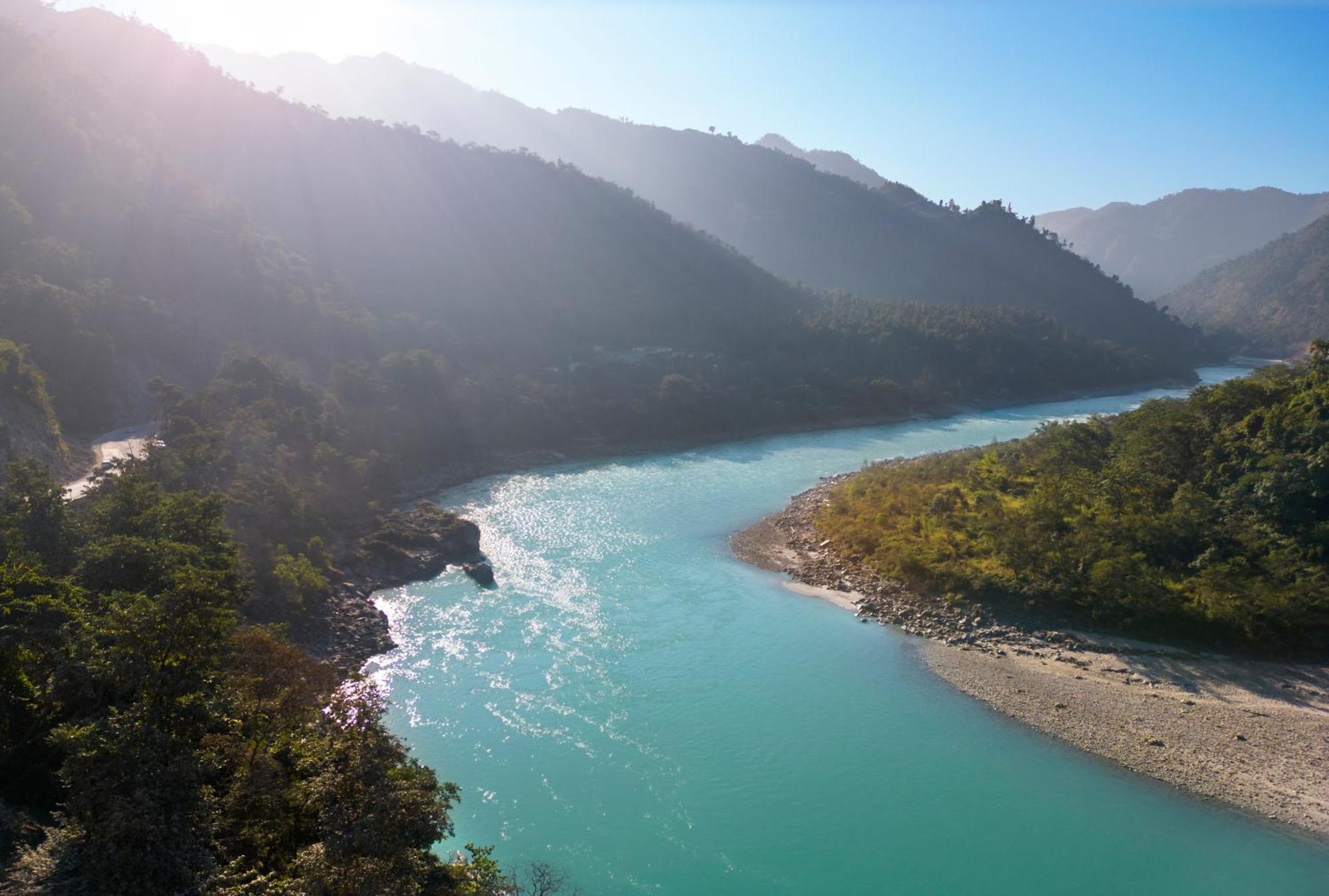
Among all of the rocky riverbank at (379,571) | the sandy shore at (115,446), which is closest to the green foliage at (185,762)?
the rocky riverbank at (379,571)

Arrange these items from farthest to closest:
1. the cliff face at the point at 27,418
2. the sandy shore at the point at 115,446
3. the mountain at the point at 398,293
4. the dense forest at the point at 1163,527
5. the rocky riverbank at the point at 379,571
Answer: the mountain at the point at 398,293, the sandy shore at the point at 115,446, the cliff face at the point at 27,418, the rocky riverbank at the point at 379,571, the dense forest at the point at 1163,527

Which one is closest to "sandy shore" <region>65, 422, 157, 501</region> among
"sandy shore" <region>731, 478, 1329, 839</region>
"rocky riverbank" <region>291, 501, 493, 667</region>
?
"rocky riverbank" <region>291, 501, 493, 667</region>

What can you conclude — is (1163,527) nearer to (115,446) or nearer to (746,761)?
(746,761)

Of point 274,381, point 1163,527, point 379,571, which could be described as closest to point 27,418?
point 274,381

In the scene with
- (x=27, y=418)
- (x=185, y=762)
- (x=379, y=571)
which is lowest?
(x=379, y=571)

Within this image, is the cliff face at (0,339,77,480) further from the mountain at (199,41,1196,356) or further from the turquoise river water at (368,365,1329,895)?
the mountain at (199,41,1196,356)

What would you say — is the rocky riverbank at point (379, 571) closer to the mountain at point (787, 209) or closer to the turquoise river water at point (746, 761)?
the turquoise river water at point (746, 761)
